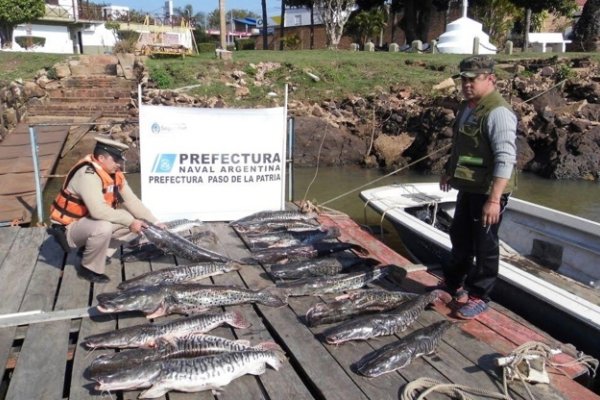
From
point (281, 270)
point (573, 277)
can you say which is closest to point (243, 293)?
point (281, 270)

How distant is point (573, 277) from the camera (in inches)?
292

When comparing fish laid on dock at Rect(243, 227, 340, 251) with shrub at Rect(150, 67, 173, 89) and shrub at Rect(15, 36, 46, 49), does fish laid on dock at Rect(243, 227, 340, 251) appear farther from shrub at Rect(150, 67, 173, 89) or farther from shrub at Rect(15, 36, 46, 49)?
→ shrub at Rect(15, 36, 46, 49)

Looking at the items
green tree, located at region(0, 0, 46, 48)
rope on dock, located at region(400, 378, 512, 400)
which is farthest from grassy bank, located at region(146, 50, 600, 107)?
green tree, located at region(0, 0, 46, 48)

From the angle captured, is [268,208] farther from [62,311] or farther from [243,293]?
[62,311]

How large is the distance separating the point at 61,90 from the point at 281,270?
63.7ft

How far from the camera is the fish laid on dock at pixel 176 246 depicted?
6.15 meters

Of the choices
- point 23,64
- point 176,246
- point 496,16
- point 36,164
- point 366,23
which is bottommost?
point 176,246

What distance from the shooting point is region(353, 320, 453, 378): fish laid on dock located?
4137 mm

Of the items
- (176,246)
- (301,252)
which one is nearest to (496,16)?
(301,252)

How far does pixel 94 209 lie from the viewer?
17.9ft

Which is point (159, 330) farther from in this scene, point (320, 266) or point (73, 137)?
point (73, 137)

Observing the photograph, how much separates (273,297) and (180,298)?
0.92 meters

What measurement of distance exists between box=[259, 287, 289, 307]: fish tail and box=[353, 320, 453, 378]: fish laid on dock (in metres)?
1.26

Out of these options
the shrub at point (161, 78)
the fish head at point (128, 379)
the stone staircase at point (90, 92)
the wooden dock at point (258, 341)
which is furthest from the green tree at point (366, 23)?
the fish head at point (128, 379)
